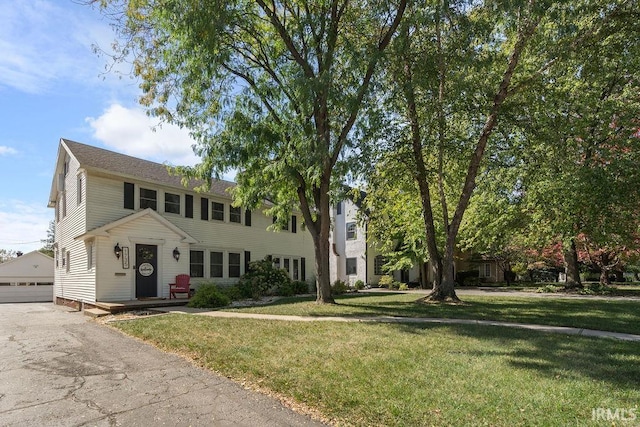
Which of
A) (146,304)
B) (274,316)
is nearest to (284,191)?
(274,316)

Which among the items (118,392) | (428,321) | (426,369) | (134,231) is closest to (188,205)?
(134,231)

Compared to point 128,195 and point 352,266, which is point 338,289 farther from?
point 128,195

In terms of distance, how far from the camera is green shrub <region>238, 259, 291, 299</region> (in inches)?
734

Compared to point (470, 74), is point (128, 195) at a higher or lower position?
lower

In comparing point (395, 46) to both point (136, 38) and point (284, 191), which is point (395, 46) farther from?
point (136, 38)

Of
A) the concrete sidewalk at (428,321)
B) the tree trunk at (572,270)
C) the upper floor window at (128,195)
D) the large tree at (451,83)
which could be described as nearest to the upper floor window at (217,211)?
the upper floor window at (128,195)

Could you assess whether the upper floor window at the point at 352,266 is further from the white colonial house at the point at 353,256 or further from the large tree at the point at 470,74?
the large tree at the point at 470,74

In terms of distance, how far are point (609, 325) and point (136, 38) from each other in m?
14.1

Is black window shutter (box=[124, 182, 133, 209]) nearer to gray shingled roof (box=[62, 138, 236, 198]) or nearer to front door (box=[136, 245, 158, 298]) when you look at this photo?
gray shingled roof (box=[62, 138, 236, 198])

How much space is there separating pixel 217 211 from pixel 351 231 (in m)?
13.3

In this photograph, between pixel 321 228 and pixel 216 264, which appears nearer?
pixel 321 228

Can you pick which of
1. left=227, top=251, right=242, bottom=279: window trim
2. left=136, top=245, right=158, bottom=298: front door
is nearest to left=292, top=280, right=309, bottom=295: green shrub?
left=227, top=251, right=242, bottom=279: window trim

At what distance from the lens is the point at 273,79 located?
543 inches

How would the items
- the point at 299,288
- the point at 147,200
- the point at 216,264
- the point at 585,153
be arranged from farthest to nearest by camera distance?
the point at 299,288 < the point at 216,264 < the point at 585,153 < the point at 147,200
